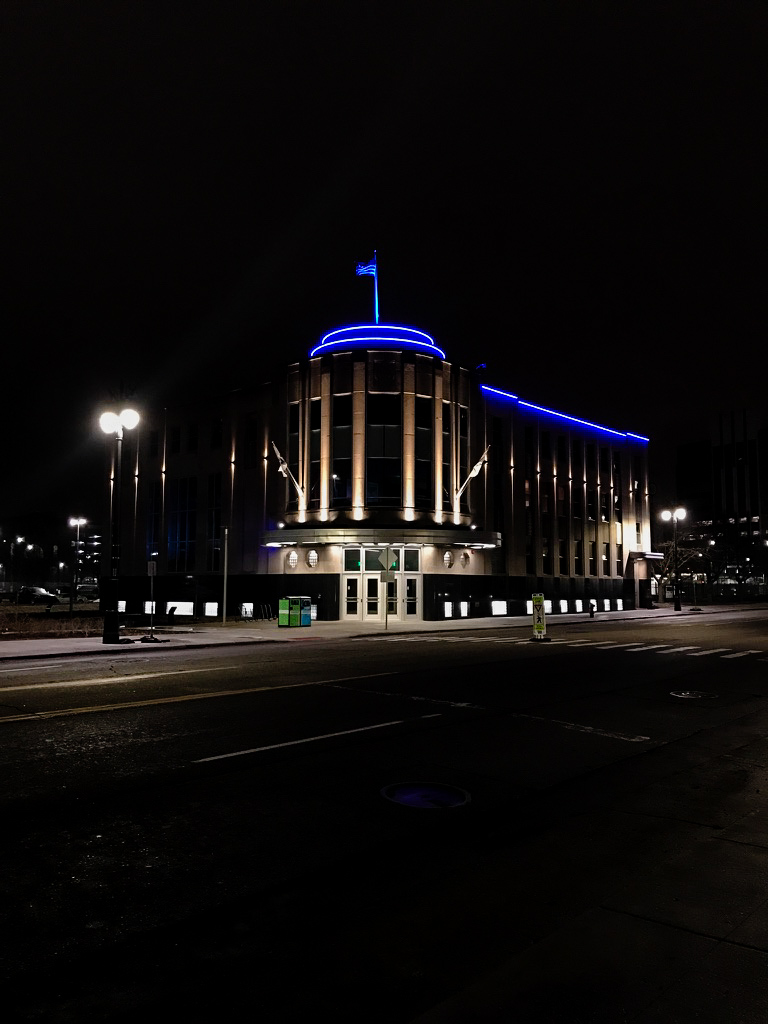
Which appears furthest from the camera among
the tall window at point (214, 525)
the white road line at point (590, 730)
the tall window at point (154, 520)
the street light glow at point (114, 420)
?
the tall window at point (154, 520)

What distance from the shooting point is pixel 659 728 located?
1035 centimetres

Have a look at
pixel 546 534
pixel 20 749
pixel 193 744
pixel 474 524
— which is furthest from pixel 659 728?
pixel 546 534

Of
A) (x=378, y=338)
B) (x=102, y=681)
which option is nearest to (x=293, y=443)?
(x=378, y=338)

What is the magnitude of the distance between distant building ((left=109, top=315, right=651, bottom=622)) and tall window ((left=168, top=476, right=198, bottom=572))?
0.12m

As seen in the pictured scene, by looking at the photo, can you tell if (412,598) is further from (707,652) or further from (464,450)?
(707,652)

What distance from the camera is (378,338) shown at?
132ft

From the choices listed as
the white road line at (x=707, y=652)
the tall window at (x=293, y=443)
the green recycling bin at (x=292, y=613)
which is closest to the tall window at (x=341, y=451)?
the tall window at (x=293, y=443)

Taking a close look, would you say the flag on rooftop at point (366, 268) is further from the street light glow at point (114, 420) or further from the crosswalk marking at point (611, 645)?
the crosswalk marking at point (611, 645)

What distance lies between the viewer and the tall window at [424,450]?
39.8 meters

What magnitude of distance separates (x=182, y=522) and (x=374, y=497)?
1744 cm

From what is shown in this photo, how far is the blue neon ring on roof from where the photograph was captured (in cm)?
3997

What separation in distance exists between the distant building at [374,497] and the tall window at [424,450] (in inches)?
3.3

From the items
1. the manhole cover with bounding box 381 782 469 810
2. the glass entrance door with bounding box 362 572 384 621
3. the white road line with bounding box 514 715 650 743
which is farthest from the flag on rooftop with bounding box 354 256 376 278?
the manhole cover with bounding box 381 782 469 810

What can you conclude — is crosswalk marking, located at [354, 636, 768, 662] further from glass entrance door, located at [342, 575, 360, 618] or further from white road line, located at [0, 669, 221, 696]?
white road line, located at [0, 669, 221, 696]
